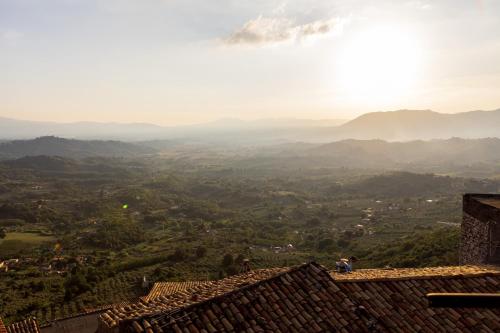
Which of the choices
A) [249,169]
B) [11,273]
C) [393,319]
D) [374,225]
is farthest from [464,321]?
[249,169]

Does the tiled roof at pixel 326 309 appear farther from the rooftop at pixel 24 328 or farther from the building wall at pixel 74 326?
the building wall at pixel 74 326

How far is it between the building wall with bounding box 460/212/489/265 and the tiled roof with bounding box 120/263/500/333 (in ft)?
11.5

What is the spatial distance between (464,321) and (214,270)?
36.5 metres

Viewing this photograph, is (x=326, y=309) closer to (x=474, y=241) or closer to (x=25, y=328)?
(x=474, y=241)

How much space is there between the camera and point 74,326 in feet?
71.5

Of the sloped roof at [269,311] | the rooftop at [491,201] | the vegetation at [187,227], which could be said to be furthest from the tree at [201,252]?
the sloped roof at [269,311]

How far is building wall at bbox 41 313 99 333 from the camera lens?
70.1ft

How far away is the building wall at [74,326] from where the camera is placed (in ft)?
70.1

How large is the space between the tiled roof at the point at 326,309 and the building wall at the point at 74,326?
55.5 ft

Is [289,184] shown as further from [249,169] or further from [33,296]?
[33,296]

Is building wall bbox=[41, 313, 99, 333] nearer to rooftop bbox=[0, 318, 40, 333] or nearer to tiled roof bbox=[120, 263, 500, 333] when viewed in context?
rooftop bbox=[0, 318, 40, 333]

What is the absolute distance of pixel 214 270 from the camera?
42.3 metres

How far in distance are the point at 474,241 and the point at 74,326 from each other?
20613mm

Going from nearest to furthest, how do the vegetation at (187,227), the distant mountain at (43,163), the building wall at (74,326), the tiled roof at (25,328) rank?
the tiled roof at (25,328) < the building wall at (74,326) < the vegetation at (187,227) < the distant mountain at (43,163)
